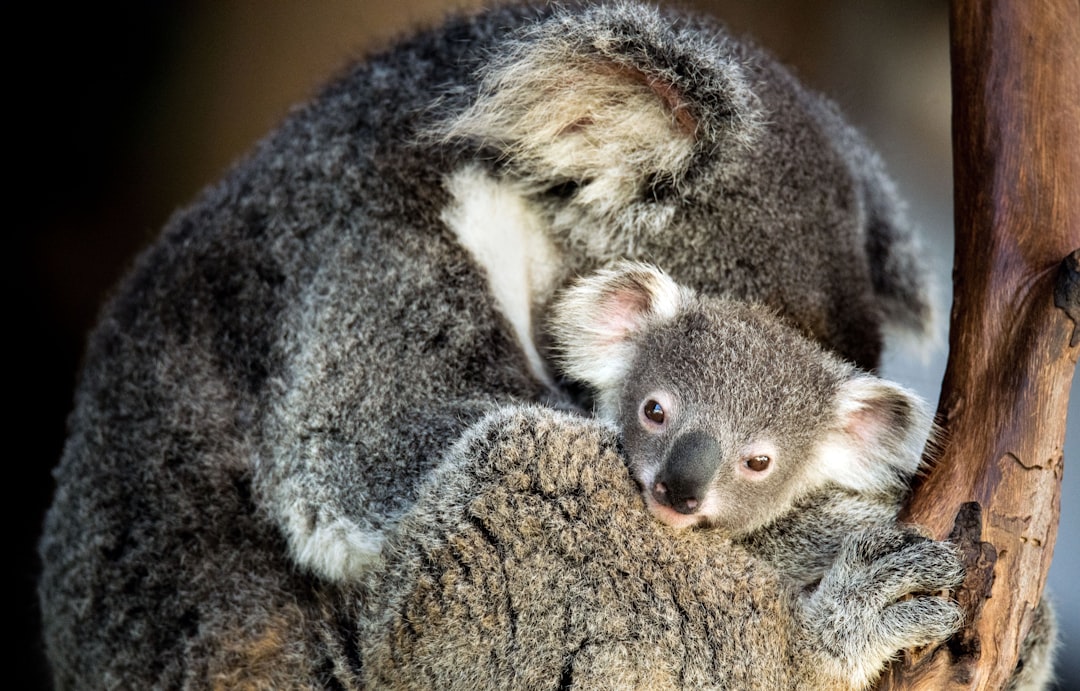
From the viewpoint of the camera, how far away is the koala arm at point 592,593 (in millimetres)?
1824

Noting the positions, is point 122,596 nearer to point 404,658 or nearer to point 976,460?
point 404,658

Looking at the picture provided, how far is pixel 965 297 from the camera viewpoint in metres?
2.01

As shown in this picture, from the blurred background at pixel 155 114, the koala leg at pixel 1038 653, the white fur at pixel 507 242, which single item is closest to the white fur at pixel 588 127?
the white fur at pixel 507 242

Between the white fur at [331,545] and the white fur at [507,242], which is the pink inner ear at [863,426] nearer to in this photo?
the white fur at [507,242]

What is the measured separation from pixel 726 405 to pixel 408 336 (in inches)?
28.1

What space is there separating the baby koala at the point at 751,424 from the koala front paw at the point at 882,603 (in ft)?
0.49

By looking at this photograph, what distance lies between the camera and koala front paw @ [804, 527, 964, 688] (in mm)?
1745

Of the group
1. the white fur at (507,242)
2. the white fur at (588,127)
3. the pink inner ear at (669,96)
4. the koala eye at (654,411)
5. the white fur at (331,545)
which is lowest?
the white fur at (331,545)

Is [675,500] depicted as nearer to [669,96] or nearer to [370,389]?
[370,389]

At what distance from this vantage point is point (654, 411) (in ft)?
6.81

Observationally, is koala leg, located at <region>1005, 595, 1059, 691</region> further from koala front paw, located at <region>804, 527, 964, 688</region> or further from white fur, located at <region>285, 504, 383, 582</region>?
white fur, located at <region>285, 504, 383, 582</region>

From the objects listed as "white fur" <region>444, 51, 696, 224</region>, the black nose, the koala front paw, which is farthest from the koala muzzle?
→ "white fur" <region>444, 51, 696, 224</region>

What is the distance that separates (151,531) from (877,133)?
3.37 meters

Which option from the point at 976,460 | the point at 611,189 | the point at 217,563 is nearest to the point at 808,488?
the point at 976,460
